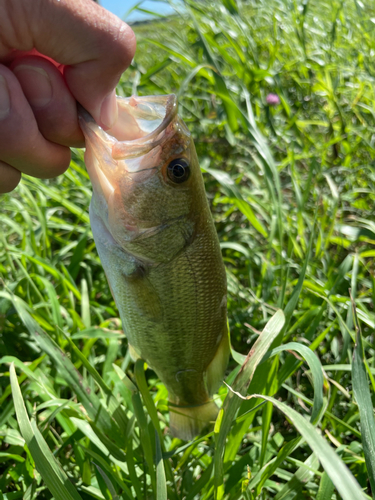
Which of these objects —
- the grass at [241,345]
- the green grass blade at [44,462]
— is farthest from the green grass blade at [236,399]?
the green grass blade at [44,462]

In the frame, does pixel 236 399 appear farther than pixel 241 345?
No

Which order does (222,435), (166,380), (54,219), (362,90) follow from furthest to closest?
(362,90) → (54,219) → (166,380) → (222,435)

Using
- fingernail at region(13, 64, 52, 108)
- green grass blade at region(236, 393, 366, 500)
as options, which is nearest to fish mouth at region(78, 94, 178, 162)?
fingernail at region(13, 64, 52, 108)

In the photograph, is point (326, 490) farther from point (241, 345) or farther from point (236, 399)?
point (241, 345)

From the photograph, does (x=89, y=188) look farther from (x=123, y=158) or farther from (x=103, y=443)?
(x=103, y=443)

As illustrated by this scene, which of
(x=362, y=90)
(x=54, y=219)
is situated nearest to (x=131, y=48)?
(x=54, y=219)

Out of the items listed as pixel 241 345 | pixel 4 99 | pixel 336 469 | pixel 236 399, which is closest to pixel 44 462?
pixel 236 399
